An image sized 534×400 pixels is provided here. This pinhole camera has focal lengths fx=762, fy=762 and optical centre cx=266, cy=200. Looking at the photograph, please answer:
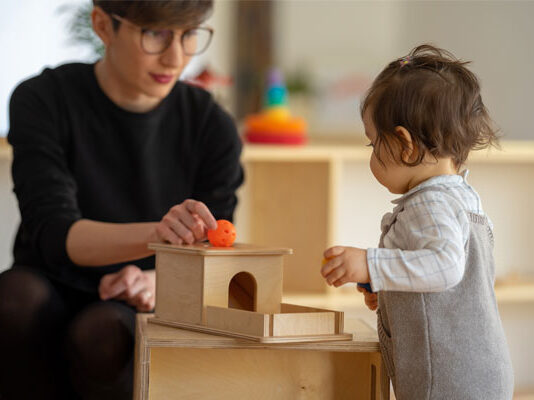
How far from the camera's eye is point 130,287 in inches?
56.6

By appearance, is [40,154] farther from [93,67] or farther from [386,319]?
[386,319]

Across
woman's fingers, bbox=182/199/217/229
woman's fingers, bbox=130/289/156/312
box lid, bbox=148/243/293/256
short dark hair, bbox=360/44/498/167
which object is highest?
short dark hair, bbox=360/44/498/167

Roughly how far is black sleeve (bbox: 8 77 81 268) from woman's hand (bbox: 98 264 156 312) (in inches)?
3.5

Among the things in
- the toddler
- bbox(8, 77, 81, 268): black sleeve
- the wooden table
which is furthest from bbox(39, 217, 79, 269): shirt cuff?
the toddler

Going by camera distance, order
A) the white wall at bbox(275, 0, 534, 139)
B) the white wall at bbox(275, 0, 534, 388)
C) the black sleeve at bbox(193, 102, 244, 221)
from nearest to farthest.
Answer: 1. the black sleeve at bbox(193, 102, 244, 221)
2. the white wall at bbox(275, 0, 534, 388)
3. the white wall at bbox(275, 0, 534, 139)

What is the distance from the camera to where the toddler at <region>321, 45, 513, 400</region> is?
1.03 m

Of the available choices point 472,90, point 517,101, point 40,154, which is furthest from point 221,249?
point 517,101

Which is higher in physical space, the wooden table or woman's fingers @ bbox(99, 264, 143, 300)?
woman's fingers @ bbox(99, 264, 143, 300)

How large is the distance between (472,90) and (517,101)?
6.67 feet

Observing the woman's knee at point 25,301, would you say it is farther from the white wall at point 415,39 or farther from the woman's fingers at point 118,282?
the white wall at point 415,39

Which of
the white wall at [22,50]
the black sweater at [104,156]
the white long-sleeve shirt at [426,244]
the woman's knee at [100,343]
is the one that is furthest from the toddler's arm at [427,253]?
the white wall at [22,50]

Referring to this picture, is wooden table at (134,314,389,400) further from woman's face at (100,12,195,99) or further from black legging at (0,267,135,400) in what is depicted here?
woman's face at (100,12,195,99)

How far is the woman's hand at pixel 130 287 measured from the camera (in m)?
1.44

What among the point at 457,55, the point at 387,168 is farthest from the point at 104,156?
the point at 457,55
